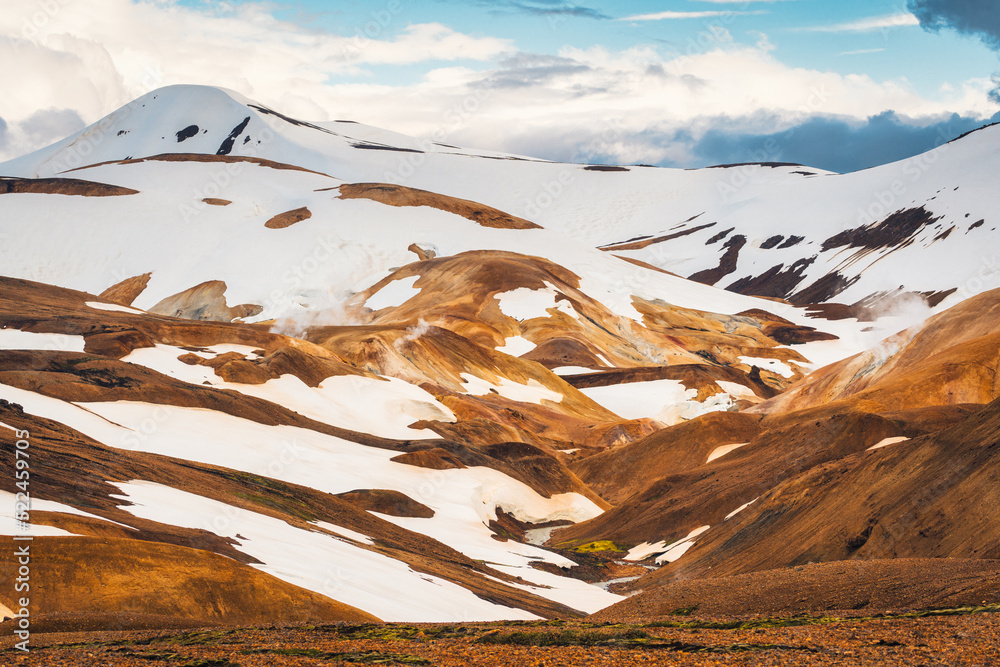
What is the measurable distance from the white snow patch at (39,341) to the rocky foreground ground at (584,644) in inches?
1526

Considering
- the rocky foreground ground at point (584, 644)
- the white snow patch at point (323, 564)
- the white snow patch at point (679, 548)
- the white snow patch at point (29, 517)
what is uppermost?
the white snow patch at point (29, 517)

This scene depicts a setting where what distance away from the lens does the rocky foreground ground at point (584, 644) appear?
31.6 ft

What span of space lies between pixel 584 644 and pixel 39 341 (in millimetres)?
43641

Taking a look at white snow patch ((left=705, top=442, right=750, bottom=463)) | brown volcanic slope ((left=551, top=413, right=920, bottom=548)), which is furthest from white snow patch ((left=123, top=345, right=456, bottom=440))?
white snow patch ((left=705, top=442, right=750, bottom=463))

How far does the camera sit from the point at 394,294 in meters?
93.2

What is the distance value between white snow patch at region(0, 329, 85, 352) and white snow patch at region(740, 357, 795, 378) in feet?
210

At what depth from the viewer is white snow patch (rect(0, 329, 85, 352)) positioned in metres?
46.2

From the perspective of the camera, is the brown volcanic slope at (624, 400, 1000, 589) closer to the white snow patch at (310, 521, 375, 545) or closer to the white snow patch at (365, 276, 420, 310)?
the white snow patch at (310, 521, 375, 545)

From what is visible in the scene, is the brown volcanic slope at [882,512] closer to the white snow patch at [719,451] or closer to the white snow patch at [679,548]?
the white snow patch at [679,548]

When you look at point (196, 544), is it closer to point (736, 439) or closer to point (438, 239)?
point (736, 439)

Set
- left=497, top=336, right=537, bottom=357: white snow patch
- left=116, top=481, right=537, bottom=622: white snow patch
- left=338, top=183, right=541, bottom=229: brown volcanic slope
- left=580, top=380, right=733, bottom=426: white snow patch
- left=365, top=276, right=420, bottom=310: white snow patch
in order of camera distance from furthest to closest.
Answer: left=338, top=183, right=541, bottom=229: brown volcanic slope < left=365, top=276, right=420, bottom=310: white snow patch < left=497, top=336, right=537, bottom=357: white snow patch < left=580, top=380, right=733, bottom=426: white snow patch < left=116, top=481, right=537, bottom=622: white snow patch

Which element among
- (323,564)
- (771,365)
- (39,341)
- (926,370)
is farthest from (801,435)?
(771,365)

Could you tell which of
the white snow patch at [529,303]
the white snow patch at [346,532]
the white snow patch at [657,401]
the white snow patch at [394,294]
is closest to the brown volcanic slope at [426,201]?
the white snow patch at [394,294]

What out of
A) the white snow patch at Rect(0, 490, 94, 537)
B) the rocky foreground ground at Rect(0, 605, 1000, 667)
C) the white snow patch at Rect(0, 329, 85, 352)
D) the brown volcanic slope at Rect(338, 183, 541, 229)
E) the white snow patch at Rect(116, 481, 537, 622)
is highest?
the brown volcanic slope at Rect(338, 183, 541, 229)
